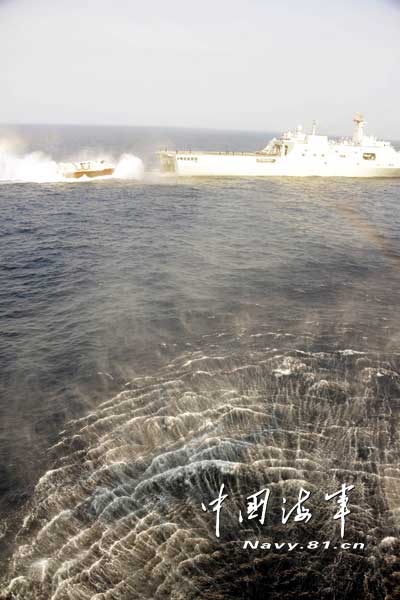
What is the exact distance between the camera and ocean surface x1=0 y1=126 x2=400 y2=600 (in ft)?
33.8

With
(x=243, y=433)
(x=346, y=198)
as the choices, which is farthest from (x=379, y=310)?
(x=346, y=198)

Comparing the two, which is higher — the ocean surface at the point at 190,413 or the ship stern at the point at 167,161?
the ship stern at the point at 167,161

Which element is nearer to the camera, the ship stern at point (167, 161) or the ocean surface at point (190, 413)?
the ocean surface at point (190, 413)

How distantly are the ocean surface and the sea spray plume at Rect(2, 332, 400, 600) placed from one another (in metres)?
0.05

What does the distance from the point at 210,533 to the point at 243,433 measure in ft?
13.8

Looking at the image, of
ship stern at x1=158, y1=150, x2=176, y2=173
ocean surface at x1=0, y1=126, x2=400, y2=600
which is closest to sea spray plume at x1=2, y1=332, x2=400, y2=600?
ocean surface at x1=0, y1=126, x2=400, y2=600

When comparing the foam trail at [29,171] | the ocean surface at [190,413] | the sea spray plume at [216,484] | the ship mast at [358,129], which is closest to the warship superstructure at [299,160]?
the ship mast at [358,129]

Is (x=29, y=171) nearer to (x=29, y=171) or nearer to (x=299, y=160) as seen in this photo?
(x=29, y=171)

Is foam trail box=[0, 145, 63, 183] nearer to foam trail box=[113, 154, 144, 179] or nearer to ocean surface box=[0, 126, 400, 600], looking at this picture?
foam trail box=[113, 154, 144, 179]

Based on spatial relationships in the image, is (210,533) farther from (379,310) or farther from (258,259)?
(258,259)

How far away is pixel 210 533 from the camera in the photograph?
11016 mm

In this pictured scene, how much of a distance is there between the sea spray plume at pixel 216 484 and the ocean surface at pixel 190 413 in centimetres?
5

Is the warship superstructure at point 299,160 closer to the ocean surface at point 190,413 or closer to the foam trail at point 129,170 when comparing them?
the foam trail at point 129,170

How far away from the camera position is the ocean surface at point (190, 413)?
1029 cm
